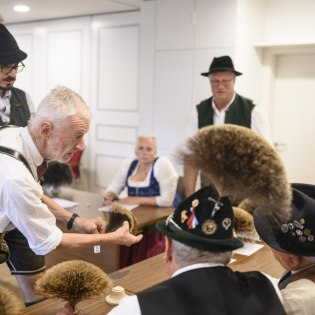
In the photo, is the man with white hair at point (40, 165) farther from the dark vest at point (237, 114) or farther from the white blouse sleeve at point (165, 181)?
the dark vest at point (237, 114)

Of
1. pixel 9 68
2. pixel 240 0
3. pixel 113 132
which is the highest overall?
pixel 240 0

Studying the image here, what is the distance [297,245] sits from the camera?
1266mm

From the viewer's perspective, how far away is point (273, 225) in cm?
130

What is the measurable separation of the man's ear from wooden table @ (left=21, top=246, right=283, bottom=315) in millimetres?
580

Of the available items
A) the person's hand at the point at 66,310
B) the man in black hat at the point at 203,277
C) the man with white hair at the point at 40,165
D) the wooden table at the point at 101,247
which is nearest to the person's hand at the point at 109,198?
the wooden table at the point at 101,247

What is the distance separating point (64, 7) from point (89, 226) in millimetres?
4230

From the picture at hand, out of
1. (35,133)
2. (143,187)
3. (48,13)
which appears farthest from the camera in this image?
(48,13)

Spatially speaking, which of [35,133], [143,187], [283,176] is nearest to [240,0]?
[143,187]

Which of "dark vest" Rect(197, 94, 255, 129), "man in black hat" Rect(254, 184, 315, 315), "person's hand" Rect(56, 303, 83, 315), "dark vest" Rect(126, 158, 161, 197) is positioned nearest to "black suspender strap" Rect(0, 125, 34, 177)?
"person's hand" Rect(56, 303, 83, 315)

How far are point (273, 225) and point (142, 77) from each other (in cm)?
407

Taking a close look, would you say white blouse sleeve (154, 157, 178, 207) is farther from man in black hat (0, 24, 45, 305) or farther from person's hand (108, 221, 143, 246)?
person's hand (108, 221, 143, 246)

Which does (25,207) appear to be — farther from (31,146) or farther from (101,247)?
(101,247)

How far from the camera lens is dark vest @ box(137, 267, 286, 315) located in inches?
37.5

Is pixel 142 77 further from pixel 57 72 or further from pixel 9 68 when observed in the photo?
pixel 9 68
